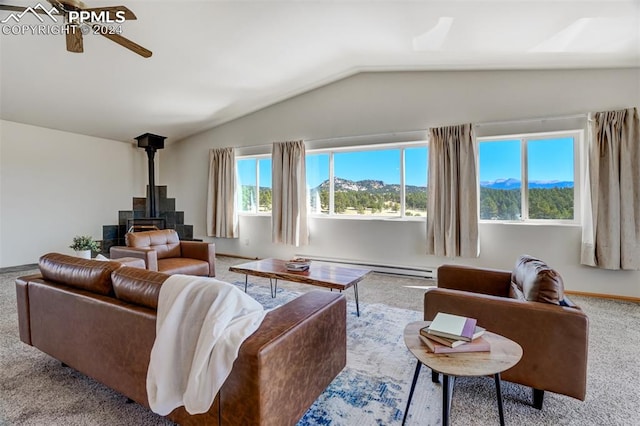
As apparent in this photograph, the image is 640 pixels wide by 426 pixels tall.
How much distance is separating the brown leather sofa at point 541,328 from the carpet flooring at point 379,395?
0.19 metres

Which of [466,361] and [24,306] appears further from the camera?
[24,306]

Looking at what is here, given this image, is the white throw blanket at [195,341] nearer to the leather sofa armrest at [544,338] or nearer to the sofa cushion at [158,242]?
the leather sofa armrest at [544,338]

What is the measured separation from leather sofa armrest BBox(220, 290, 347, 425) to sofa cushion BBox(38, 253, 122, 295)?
97 cm

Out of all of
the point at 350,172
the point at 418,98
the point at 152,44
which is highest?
the point at 152,44

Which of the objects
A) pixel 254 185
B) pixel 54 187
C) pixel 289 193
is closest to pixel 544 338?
pixel 289 193

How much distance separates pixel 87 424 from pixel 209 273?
2.53 meters

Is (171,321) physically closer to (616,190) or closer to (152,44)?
(152,44)

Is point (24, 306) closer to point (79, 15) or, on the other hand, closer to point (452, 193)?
point (79, 15)

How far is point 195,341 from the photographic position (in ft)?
4.09

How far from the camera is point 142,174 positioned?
7.03 meters

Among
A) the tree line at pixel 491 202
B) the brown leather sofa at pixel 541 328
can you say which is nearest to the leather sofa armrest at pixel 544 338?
the brown leather sofa at pixel 541 328

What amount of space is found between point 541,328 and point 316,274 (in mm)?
1877

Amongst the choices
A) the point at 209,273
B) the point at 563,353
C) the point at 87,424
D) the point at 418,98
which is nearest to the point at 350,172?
the point at 418,98

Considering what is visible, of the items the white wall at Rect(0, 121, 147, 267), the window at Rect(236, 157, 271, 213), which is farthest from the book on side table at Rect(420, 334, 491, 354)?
the white wall at Rect(0, 121, 147, 267)
